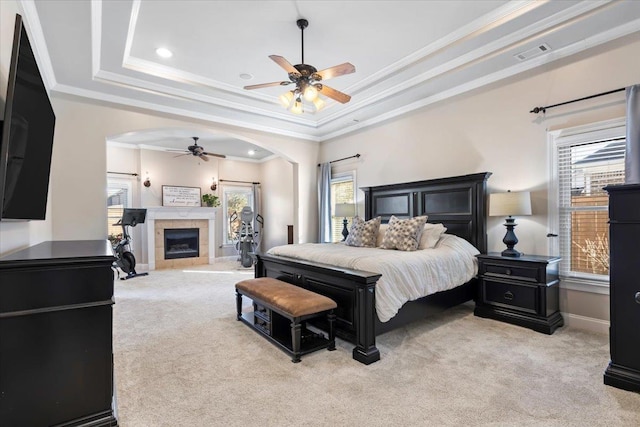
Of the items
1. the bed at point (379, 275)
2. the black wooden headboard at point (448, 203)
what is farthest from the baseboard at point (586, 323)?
the black wooden headboard at point (448, 203)

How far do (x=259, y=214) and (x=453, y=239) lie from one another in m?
6.31

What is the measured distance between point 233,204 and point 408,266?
6.96 meters

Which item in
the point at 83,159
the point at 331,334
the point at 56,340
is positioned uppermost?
the point at 83,159

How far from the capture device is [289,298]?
2805 millimetres

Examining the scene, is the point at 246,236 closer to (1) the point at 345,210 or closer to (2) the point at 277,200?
(2) the point at 277,200

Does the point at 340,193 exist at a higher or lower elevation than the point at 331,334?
higher

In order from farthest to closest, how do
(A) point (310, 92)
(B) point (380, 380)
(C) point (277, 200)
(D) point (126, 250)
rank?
(C) point (277, 200)
(D) point (126, 250)
(A) point (310, 92)
(B) point (380, 380)

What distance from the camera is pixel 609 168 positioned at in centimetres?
316

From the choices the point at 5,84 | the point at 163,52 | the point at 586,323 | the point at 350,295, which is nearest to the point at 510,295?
the point at 586,323

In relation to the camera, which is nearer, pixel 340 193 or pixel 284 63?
pixel 284 63

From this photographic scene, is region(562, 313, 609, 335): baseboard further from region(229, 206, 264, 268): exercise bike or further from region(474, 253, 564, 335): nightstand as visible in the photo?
region(229, 206, 264, 268): exercise bike

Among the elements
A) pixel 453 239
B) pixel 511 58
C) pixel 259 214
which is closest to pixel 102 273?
pixel 453 239

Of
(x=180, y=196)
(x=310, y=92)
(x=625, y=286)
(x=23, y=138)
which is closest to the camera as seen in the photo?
(x=23, y=138)

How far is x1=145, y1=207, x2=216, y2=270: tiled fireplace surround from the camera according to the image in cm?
753
